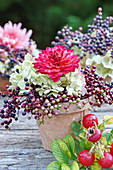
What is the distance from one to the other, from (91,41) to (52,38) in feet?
5.90

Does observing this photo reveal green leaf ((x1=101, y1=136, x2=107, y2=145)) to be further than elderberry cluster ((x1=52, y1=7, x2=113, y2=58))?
No

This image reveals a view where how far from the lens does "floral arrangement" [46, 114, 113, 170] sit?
0.68 metres

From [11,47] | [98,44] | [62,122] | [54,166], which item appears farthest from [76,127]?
[11,47]

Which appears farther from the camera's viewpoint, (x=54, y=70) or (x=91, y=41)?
(x=91, y=41)

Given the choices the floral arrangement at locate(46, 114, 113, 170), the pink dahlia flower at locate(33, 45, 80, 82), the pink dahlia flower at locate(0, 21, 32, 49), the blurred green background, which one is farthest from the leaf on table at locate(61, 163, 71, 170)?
the blurred green background

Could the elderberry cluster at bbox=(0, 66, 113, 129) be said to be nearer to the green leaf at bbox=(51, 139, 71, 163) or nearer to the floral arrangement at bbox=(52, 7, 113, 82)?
the green leaf at bbox=(51, 139, 71, 163)

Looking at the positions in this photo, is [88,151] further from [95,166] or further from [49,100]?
[49,100]

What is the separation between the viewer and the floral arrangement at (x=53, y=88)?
76 cm

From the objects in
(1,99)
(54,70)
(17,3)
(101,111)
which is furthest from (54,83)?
(17,3)

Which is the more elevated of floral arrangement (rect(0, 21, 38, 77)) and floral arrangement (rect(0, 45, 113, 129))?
floral arrangement (rect(0, 21, 38, 77))

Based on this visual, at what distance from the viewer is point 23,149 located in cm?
88

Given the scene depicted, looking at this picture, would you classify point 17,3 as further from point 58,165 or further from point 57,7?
point 58,165

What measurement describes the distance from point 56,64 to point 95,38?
46 centimetres

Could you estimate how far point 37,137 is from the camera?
955 mm
